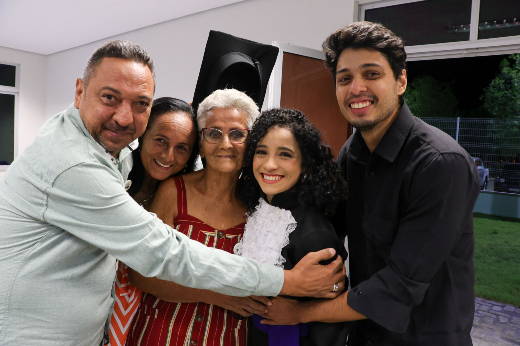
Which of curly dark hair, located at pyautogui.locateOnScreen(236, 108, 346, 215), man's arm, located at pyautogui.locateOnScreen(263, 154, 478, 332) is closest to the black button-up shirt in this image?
man's arm, located at pyautogui.locateOnScreen(263, 154, 478, 332)

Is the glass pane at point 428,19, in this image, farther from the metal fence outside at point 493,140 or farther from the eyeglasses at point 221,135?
the eyeglasses at point 221,135

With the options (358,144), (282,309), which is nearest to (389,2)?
(358,144)

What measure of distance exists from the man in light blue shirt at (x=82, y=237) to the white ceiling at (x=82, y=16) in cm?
434

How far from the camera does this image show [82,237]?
45.8 inches

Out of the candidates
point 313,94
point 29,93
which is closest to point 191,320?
point 313,94

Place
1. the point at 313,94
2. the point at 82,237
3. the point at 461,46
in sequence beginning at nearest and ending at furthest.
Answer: the point at 82,237
the point at 461,46
the point at 313,94

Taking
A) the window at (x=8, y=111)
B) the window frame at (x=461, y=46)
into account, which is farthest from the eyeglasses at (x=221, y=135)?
the window at (x=8, y=111)

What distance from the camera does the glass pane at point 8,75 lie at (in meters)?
9.70

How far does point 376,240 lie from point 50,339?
112 cm

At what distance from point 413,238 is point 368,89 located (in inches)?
21.9

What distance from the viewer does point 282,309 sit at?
4.58ft

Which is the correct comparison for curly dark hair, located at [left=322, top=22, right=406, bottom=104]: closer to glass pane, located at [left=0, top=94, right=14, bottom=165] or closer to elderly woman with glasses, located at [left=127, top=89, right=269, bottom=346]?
elderly woman with glasses, located at [left=127, top=89, right=269, bottom=346]

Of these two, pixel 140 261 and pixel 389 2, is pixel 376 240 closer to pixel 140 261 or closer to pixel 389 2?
pixel 140 261

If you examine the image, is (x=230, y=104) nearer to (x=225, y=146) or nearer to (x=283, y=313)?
(x=225, y=146)
